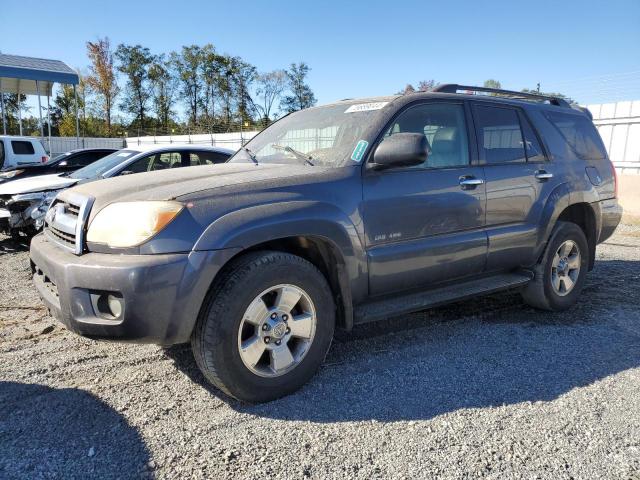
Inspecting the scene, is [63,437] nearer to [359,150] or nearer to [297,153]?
[297,153]

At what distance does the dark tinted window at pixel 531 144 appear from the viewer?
4254 millimetres

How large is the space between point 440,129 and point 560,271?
1.97m

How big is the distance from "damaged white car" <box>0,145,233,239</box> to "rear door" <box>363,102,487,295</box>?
433 centimetres

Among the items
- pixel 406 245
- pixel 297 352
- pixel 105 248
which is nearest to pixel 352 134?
pixel 406 245

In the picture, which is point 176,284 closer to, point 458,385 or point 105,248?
point 105,248

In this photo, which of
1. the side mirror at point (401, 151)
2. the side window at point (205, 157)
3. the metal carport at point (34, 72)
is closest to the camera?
the side mirror at point (401, 151)

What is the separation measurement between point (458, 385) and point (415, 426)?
599 millimetres

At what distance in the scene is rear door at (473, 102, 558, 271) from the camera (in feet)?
12.7

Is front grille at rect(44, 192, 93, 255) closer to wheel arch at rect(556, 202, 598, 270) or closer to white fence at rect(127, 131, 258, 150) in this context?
wheel arch at rect(556, 202, 598, 270)

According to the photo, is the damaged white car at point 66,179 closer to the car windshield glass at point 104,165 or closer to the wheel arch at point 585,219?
the car windshield glass at point 104,165

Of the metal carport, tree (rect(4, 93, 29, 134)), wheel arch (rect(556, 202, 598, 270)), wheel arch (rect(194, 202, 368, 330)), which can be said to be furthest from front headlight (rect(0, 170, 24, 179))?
tree (rect(4, 93, 29, 134))

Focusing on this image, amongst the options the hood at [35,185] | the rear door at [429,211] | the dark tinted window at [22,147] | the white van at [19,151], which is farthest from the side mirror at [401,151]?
the dark tinted window at [22,147]

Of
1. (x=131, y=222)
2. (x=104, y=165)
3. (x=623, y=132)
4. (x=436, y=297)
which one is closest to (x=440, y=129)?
(x=436, y=297)

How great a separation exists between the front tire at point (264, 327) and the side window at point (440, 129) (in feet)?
4.42
